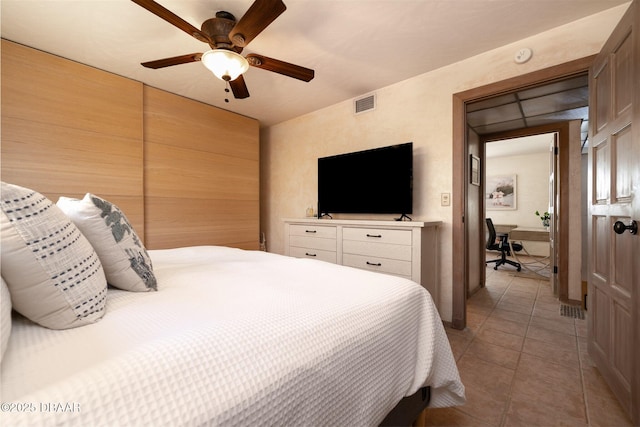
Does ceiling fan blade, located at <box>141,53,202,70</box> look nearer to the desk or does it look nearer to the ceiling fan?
the ceiling fan

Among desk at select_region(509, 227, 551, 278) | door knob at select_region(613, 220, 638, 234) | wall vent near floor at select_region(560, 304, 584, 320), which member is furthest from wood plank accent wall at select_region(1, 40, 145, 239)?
desk at select_region(509, 227, 551, 278)

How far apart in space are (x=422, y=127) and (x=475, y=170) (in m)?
1.41

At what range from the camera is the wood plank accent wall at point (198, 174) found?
2906 mm

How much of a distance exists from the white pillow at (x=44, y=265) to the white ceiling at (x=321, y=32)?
5.58ft

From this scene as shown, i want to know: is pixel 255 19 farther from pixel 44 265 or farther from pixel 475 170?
pixel 475 170

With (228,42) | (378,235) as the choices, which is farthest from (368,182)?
(228,42)

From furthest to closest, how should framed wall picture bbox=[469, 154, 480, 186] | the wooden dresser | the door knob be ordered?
framed wall picture bbox=[469, 154, 480, 186]
the wooden dresser
the door knob

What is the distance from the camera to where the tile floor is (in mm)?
1372

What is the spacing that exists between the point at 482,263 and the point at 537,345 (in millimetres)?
1812

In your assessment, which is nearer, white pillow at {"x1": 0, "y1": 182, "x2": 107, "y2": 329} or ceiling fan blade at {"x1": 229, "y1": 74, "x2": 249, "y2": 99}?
white pillow at {"x1": 0, "y1": 182, "x2": 107, "y2": 329}

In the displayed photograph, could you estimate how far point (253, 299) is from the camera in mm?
910

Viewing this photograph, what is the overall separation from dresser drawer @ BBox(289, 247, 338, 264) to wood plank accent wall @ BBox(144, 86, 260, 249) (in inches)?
32.6

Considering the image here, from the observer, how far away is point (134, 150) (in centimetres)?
272

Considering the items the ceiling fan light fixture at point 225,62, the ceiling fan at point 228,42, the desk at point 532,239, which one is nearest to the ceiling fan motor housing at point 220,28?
the ceiling fan at point 228,42
